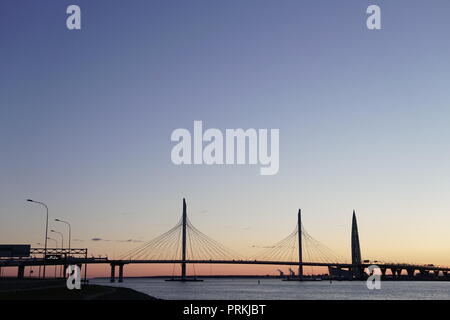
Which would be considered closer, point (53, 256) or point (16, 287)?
point (16, 287)
